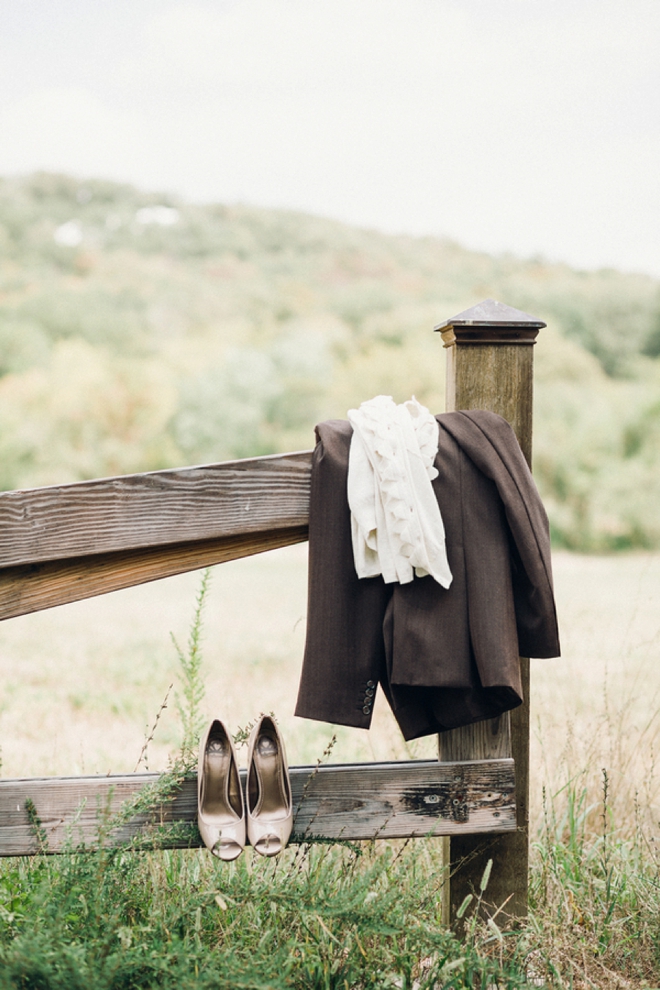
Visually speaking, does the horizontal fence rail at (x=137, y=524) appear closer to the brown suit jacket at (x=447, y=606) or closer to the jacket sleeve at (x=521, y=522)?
the brown suit jacket at (x=447, y=606)

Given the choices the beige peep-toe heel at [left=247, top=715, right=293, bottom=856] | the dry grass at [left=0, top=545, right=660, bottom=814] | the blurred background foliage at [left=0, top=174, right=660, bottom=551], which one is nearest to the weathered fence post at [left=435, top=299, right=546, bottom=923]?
the beige peep-toe heel at [left=247, top=715, right=293, bottom=856]

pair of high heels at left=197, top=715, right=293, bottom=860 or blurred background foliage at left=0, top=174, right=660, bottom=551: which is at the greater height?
blurred background foliage at left=0, top=174, right=660, bottom=551

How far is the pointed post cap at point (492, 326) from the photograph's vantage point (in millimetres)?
1617

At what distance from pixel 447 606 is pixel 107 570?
67 cm

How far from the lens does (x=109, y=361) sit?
62.3ft

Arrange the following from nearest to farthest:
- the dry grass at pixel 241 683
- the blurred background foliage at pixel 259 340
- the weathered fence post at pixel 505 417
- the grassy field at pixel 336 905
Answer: the grassy field at pixel 336 905
the weathered fence post at pixel 505 417
the dry grass at pixel 241 683
the blurred background foliage at pixel 259 340

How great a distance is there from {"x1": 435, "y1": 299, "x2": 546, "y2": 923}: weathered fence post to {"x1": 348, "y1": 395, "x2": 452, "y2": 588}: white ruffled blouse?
20 cm

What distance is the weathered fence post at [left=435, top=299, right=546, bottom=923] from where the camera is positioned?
1.61 m

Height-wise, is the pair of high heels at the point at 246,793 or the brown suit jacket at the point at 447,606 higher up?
the brown suit jacket at the point at 447,606

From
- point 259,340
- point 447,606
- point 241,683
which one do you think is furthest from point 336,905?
point 259,340

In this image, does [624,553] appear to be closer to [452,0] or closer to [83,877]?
[83,877]

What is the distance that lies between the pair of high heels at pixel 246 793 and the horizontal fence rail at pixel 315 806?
4 cm

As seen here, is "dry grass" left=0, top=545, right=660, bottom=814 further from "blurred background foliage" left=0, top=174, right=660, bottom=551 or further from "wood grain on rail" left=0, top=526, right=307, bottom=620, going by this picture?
"blurred background foliage" left=0, top=174, right=660, bottom=551

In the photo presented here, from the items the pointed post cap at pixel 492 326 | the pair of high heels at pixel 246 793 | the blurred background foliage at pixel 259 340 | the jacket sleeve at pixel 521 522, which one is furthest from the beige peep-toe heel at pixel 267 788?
the blurred background foliage at pixel 259 340
